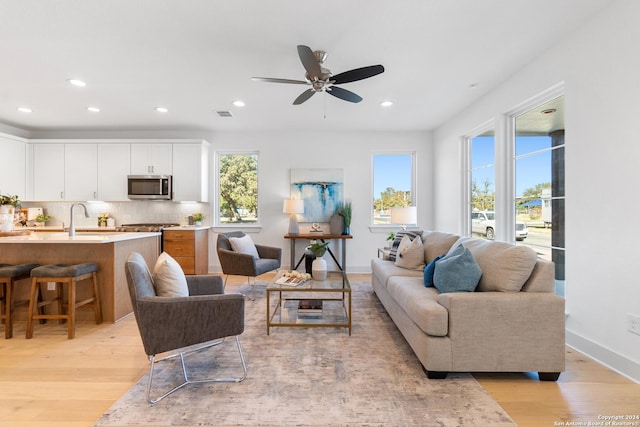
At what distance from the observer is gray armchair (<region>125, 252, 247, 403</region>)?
1892 mm

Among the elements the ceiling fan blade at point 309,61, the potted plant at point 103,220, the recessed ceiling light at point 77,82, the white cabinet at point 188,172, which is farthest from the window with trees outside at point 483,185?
the potted plant at point 103,220

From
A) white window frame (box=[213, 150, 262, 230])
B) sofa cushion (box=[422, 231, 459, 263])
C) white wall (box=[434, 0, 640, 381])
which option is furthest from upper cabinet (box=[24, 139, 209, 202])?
white wall (box=[434, 0, 640, 381])

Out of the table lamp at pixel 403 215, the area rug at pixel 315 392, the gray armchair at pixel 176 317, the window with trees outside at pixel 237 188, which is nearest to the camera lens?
the area rug at pixel 315 392

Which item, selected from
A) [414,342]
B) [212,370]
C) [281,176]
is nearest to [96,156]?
[281,176]

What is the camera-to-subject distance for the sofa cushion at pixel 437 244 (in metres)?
3.49

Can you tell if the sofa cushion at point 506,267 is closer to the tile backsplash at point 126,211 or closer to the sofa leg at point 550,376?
the sofa leg at point 550,376

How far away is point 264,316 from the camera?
3.34m

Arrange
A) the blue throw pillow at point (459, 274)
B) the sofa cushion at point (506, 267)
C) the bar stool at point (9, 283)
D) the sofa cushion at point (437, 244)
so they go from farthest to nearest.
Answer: the sofa cushion at point (437, 244)
the bar stool at point (9, 283)
the blue throw pillow at point (459, 274)
the sofa cushion at point (506, 267)

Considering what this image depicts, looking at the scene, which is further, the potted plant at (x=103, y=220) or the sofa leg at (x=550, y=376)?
the potted plant at (x=103, y=220)

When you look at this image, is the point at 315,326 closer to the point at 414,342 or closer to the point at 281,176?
the point at 414,342

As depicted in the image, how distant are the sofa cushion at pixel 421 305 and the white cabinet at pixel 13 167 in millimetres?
6140

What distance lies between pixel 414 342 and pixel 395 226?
3.58 metres

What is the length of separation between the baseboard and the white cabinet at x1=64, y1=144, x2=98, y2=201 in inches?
264

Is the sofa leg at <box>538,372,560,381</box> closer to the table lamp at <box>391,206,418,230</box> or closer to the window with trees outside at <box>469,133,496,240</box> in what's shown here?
the window with trees outside at <box>469,133,496,240</box>
